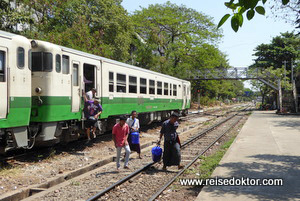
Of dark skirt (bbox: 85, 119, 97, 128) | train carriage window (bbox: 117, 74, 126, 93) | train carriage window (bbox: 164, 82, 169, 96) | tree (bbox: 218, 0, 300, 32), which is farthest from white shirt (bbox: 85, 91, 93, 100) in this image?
train carriage window (bbox: 164, 82, 169, 96)

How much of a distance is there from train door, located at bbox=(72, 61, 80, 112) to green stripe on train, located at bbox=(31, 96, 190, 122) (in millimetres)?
234

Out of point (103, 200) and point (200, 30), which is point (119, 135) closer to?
point (103, 200)

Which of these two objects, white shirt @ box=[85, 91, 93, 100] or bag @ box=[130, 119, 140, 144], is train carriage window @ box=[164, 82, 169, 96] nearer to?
white shirt @ box=[85, 91, 93, 100]

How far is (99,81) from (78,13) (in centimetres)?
A: 1650

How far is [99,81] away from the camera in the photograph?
464 inches

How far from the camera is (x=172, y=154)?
845 centimetres

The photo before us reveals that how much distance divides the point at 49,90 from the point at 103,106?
3196 mm

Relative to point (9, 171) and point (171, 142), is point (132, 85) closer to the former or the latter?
point (171, 142)

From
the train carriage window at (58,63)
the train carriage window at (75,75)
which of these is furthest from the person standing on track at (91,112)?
the train carriage window at (58,63)

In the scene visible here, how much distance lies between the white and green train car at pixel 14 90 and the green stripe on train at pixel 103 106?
579mm

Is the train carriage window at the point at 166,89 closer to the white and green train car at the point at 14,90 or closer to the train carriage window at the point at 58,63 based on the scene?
the train carriage window at the point at 58,63

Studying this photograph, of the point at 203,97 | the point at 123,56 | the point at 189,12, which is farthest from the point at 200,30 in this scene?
the point at 203,97

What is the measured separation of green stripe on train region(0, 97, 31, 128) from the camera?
7.70m

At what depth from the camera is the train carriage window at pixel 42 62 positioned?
30.2 feet
